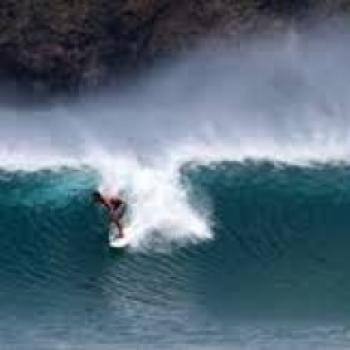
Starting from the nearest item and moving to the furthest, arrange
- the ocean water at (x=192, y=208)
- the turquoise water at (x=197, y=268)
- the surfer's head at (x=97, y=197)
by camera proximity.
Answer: the turquoise water at (x=197, y=268)
the ocean water at (x=192, y=208)
the surfer's head at (x=97, y=197)

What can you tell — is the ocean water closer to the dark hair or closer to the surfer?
the surfer

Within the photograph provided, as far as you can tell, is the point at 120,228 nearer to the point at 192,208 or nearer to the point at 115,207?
the point at 115,207

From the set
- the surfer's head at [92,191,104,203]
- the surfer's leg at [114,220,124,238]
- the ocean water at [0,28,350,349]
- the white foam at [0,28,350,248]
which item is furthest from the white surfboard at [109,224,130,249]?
the surfer's head at [92,191,104,203]

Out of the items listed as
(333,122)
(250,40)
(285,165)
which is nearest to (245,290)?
(285,165)

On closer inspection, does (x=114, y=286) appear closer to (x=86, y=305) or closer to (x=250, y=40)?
(x=86, y=305)

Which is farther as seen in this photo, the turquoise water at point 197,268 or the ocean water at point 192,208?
the ocean water at point 192,208

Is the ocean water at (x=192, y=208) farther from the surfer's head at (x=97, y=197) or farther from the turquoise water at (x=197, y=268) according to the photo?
the surfer's head at (x=97, y=197)

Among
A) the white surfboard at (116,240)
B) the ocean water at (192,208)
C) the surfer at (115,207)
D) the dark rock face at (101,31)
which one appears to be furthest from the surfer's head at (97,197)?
the dark rock face at (101,31)
